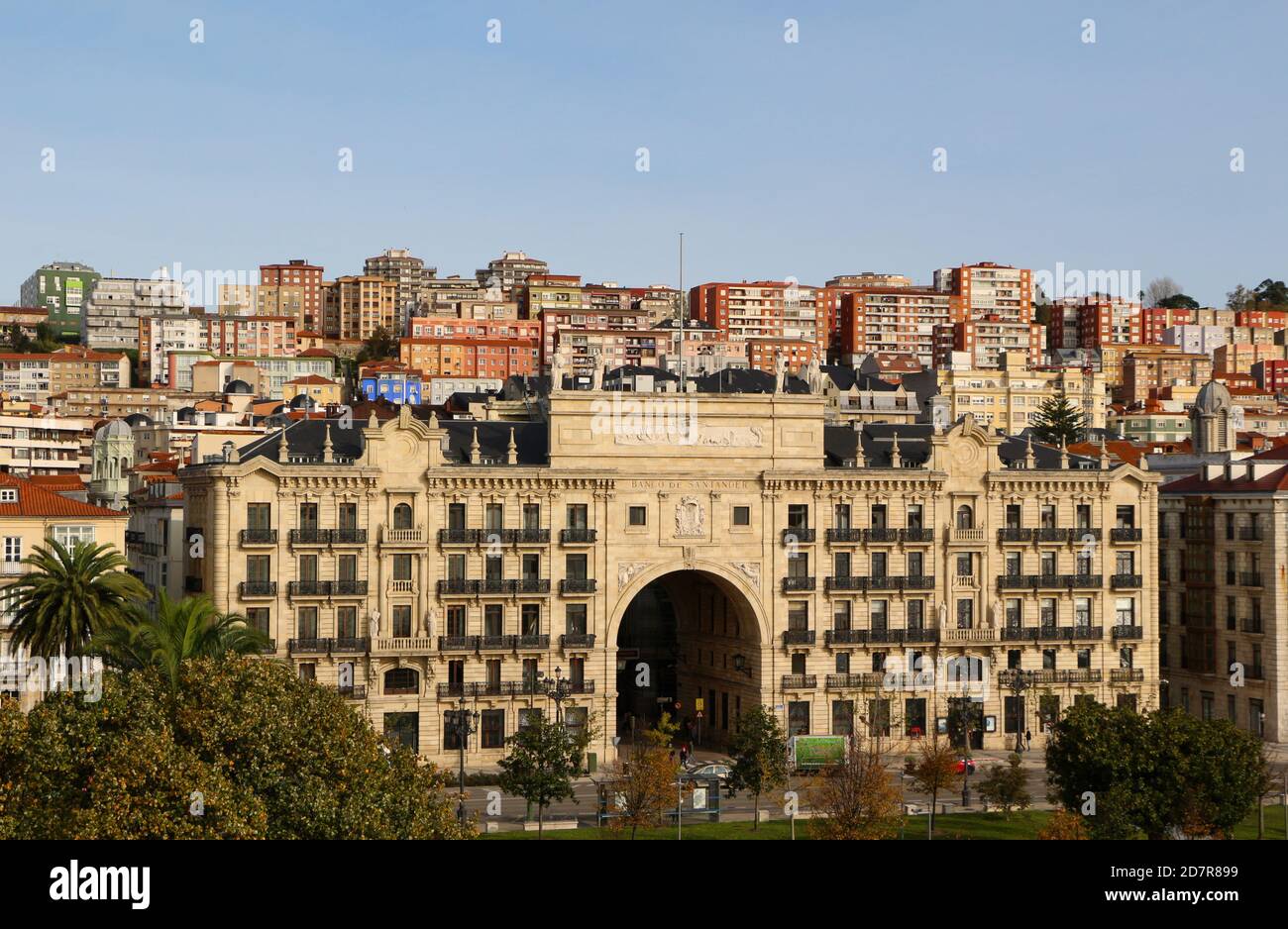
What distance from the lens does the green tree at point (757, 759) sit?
71.2 m

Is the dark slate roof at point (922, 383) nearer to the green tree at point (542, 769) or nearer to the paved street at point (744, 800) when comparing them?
the paved street at point (744, 800)

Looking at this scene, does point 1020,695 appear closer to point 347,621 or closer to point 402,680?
point 402,680

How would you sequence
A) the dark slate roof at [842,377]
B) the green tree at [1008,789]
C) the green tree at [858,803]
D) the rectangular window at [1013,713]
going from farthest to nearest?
the dark slate roof at [842,377] → the rectangular window at [1013,713] → the green tree at [1008,789] → the green tree at [858,803]

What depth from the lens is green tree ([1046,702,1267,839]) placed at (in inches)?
2351

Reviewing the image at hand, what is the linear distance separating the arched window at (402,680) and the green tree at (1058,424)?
283ft

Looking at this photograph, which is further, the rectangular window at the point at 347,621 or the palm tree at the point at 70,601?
the rectangular window at the point at 347,621

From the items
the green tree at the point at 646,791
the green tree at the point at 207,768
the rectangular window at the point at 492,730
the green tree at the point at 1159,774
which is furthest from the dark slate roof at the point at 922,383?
A: the green tree at the point at 207,768

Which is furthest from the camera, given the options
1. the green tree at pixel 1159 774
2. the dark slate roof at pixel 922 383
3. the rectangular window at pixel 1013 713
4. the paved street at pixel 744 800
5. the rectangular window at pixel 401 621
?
the dark slate roof at pixel 922 383

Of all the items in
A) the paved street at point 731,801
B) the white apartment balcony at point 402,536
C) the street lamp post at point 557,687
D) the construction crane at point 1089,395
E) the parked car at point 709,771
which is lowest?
the paved street at point 731,801

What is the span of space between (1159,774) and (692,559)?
3284 centimetres

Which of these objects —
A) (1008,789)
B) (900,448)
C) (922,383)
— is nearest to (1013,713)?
(900,448)

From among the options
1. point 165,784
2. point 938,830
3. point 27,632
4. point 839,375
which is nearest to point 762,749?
point 938,830

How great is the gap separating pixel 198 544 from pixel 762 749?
30751mm
